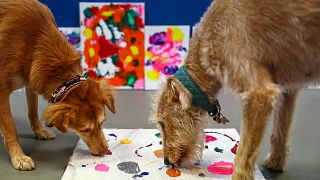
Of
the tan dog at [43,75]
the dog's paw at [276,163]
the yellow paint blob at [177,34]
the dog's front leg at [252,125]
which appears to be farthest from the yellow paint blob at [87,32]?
the dog's front leg at [252,125]

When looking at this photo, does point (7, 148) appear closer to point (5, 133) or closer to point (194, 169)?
point (5, 133)

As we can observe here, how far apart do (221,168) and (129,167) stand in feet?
1.66

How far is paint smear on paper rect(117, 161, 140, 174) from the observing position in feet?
7.64

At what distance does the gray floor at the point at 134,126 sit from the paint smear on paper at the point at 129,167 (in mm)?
331

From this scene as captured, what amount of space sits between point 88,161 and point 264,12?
1.28 meters

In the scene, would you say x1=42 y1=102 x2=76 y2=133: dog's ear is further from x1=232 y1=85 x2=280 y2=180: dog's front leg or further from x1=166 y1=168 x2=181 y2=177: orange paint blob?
x1=232 y1=85 x2=280 y2=180: dog's front leg

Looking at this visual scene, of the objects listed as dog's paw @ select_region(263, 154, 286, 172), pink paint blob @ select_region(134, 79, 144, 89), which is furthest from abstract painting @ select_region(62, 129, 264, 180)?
pink paint blob @ select_region(134, 79, 144, 89)

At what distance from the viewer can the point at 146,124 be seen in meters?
3.09

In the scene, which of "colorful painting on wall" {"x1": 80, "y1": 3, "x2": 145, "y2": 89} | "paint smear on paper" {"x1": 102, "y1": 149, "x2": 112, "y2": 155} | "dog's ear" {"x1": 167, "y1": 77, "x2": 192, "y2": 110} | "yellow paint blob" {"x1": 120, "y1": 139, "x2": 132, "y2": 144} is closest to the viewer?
"dog's ear" {"x1": 167, "y1": 77, "x2": 192, "y2": 110}

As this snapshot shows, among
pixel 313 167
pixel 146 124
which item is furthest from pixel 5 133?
pixel 313 167

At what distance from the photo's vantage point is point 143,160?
97.2 inches

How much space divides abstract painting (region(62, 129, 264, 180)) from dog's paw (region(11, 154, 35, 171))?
22 centimetres

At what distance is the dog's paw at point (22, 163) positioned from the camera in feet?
7.86

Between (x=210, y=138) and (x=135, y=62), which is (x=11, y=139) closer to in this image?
(x=210, y=138)
